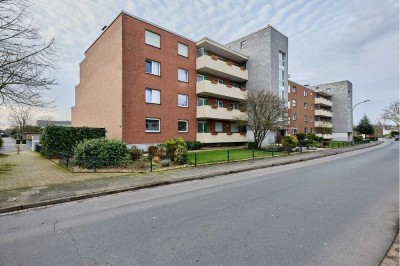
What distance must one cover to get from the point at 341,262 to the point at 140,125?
17391mm

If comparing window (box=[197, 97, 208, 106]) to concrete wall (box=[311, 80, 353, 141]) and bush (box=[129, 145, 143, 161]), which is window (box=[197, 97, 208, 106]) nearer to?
bush (box=[129, 145, 143, 161])

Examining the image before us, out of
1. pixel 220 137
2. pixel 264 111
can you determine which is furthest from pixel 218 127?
pixel 264 111

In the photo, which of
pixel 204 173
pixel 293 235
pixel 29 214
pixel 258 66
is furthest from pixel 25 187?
pixel 258 66

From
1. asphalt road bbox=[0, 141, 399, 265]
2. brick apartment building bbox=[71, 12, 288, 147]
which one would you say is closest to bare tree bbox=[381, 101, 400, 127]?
brick apartment building bbox=[71, 12, 288, 147]

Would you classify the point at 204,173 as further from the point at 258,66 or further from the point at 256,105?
the point at 258,66

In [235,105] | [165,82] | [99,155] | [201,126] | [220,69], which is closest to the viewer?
[99,155]

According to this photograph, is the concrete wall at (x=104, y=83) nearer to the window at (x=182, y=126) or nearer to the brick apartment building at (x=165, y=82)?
the brick apartment building at (x=165, y=82)

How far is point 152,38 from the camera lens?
20.0m

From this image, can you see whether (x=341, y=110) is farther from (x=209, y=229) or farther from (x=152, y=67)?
(x=209, y=229)

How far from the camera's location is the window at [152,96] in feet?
64.6

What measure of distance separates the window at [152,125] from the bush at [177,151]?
6575 millimetres

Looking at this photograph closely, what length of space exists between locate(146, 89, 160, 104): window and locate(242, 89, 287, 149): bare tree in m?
9.43


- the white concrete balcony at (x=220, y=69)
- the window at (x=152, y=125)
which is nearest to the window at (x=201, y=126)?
the window at (x=152, y=125)

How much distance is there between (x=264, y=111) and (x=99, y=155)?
53.6 ft
